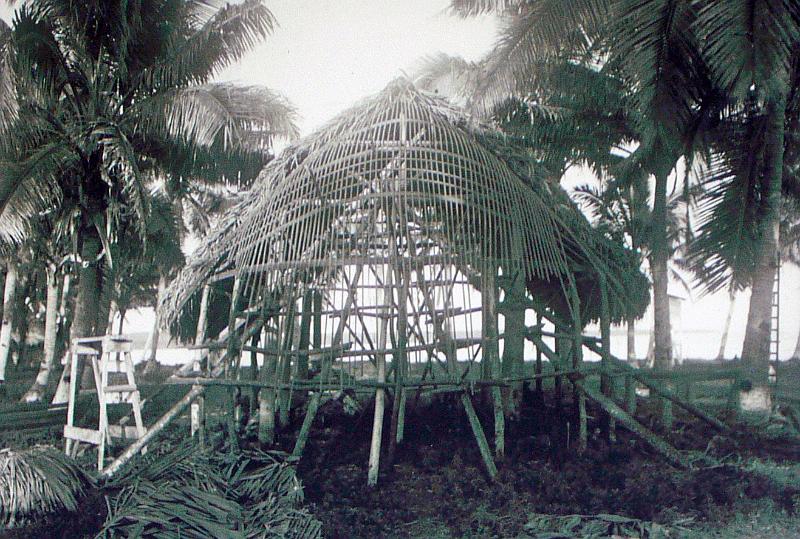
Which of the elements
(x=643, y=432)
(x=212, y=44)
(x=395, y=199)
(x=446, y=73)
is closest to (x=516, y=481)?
(x=643, y=432)

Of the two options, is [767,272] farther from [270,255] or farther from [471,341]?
[270,255]

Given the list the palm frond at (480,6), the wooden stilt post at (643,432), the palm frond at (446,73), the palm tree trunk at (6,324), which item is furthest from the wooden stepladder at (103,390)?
the palm tree trunk at (6,324)

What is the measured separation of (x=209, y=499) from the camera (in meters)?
7.15

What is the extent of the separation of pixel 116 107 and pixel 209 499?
356 inches

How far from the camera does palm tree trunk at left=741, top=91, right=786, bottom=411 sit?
12227mm

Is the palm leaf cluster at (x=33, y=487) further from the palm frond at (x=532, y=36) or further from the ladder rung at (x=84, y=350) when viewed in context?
the palm frond at (x=532, y=36)

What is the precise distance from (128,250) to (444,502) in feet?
35.2

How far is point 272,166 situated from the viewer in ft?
34.8

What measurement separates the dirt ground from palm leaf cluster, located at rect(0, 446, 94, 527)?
259 cm

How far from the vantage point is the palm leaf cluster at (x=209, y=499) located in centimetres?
652

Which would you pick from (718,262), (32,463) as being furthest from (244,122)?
(718,262)

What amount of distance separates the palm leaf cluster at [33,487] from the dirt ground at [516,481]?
8.48 feet

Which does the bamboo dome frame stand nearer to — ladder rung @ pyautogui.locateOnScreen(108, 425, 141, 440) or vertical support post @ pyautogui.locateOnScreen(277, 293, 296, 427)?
vertical support post @ pyautogui.locateOnScreen(277, 293, 296, 427)

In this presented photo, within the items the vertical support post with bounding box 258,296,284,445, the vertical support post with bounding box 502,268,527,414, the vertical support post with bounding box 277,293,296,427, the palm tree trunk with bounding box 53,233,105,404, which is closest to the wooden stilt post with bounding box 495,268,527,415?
the vertical support post with bounding box 502,268,527,414
